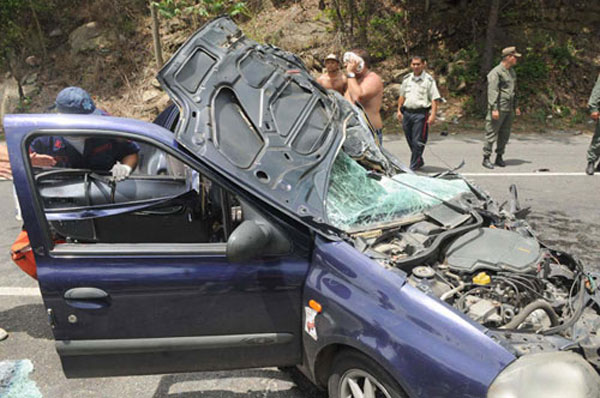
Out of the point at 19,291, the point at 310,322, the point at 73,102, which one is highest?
the point at 73,102

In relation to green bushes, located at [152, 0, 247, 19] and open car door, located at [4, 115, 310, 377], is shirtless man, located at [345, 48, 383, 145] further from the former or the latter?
green bushes, located at [152, 0, 247, 19]

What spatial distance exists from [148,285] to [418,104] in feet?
18.3

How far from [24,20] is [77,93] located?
1408 centimetres

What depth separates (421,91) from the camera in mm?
6820

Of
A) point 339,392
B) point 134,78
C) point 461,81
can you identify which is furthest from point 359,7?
point 339,392

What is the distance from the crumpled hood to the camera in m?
2.22

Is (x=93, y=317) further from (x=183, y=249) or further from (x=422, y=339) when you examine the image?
(x=422, y=339)

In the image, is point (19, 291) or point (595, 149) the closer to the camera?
point (19, 291)

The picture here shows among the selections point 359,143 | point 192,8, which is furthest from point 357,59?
point 192,8

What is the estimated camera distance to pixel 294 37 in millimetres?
12711

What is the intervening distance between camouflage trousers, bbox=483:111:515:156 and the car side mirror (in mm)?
6178

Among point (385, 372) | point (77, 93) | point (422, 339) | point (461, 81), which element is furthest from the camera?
point (461, 81)

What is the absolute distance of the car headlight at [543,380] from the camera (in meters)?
1.63

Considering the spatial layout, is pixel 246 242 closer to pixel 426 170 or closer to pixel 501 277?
pixel 501 277
